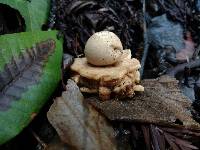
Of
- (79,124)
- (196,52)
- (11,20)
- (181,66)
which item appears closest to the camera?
(79,124)

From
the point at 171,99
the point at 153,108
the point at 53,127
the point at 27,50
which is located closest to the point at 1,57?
the point at 27,50

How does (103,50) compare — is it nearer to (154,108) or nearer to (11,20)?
(154,108)

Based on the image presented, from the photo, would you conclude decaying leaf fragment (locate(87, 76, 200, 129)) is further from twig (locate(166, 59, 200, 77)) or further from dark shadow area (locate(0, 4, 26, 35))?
dark shadow area (locate(0, 4, 26, 35))

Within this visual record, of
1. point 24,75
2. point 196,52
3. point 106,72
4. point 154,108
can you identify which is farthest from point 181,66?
point 24,75

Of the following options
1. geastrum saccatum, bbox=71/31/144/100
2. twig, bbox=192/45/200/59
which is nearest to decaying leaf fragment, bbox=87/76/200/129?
geastrum saccatum, bbox=71/31/144/100

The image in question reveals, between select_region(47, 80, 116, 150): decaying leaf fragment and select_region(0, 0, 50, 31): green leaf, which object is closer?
select_region(47, 80, 116, 150): decaying leaf fragment

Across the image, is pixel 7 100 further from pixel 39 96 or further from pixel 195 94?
pixel 195 94
